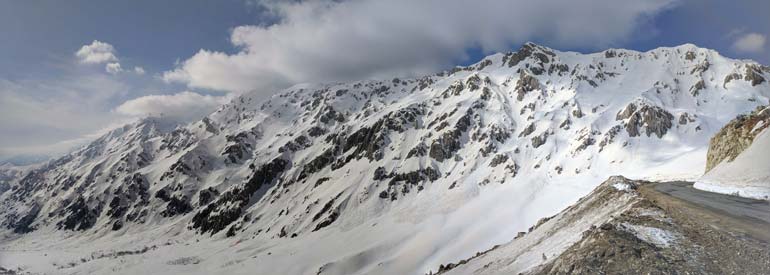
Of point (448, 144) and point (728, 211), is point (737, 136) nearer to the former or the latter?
point (728, 211)

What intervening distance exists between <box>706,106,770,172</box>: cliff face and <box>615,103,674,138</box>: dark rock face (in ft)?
281

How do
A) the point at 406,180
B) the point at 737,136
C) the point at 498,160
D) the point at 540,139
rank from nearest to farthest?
the point at 737,136 → the point at 498,160 → the point at 540,139 → the point at 406,180

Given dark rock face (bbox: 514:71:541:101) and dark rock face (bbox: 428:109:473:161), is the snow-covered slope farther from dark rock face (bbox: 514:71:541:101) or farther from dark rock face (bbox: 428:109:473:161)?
dark rock face (bbox: 514:71:541:101)

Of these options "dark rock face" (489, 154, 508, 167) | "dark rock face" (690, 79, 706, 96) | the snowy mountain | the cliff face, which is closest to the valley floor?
the cliff face

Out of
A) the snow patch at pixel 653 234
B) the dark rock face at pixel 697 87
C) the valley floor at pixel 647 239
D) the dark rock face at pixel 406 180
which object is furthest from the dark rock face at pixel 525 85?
the snow patch at pixel 653 234

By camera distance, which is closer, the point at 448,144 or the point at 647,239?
the point at 647,239

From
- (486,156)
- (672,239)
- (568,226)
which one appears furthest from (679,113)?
(672,239)

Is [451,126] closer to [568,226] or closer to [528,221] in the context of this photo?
[528,221]

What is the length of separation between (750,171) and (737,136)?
40.1ft

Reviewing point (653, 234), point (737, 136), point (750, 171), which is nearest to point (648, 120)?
point (737, 136)

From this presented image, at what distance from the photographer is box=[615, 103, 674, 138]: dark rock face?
410ft

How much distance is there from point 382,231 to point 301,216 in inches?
1877

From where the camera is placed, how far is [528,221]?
92.2 m

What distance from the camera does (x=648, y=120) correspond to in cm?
12744
